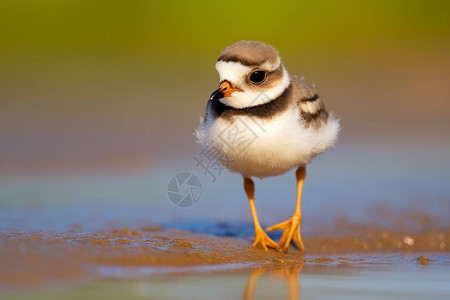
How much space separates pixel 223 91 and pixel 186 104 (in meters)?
7.49

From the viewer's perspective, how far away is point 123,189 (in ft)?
30.6

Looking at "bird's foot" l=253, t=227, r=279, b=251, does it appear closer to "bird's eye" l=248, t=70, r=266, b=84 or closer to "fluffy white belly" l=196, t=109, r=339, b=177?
"fluffy white belly" l=196, t=109, r=339, b=177

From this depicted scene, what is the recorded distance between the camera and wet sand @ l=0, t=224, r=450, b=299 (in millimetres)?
4789

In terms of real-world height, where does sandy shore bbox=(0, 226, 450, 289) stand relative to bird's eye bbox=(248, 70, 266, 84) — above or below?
below

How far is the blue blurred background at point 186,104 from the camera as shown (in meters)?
8.65

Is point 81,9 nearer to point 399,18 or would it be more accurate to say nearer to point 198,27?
point 198,27

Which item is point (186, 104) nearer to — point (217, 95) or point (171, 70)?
point (171, 70)

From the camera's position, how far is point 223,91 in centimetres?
602

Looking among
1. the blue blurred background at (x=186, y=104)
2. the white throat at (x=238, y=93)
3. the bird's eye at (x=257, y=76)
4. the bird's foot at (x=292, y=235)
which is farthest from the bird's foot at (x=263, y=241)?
the bird's eye at (x=257, y=76)

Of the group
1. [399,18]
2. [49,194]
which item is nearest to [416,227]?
[49,194]

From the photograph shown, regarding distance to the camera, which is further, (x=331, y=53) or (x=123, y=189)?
(x=331, y=53)

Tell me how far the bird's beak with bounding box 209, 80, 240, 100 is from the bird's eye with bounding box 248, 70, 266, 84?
23 cm

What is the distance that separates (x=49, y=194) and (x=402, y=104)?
7806 millimetres

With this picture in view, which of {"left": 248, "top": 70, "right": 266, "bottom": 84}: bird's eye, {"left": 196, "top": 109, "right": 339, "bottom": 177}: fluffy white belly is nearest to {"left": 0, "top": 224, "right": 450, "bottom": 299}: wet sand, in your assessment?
{"left": 196, "top": 109, "right": 339, "bottom": 177}: fluffy white belly
